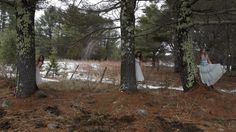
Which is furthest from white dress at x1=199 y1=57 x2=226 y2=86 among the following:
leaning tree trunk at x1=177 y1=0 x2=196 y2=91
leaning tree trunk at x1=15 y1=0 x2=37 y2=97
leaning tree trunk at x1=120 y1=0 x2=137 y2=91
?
leaning tree trunk at x1=15 y1=0 x2=37 y2=97

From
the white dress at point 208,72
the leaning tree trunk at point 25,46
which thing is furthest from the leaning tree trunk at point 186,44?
the leaning tree trunk at point 25,46

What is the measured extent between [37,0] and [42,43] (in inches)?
90.3

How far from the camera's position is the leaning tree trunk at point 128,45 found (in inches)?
437

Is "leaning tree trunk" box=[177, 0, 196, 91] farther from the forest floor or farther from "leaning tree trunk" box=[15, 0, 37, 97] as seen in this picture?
"leaning tree trunk" box=[15, 0, 37, 97]

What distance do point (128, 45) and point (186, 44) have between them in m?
1.94

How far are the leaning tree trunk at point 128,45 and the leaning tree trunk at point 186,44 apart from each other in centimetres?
170

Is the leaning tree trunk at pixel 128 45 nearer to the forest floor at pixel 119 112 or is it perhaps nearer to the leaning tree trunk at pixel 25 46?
the forest floor at pixel 119 112

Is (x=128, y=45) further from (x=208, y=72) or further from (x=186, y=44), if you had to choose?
(x=208, y=72)

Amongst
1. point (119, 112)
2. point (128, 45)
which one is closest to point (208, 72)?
point (128, 45)

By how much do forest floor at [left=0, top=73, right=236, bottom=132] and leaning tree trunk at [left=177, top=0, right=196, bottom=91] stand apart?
0.41 meters

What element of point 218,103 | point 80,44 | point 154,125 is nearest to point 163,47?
point 80,44

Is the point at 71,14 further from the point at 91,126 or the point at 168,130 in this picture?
the point at 168,130

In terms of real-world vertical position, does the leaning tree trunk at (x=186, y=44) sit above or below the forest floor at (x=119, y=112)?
above

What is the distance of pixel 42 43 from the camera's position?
43.3ft
